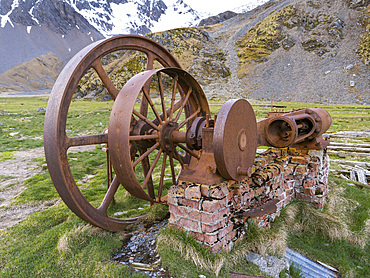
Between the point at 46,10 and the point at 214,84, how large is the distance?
148m

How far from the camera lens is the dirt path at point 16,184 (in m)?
5.34

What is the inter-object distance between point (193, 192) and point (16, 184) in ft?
21.0

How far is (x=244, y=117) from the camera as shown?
12.3ft

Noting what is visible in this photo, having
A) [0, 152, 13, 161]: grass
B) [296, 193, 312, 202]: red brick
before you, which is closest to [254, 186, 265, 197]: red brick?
[296, 193, 312, 202]: red brick

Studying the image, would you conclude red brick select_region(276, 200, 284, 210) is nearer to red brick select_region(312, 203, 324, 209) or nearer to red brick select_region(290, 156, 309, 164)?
red brick select_region(312, 203, 324, 209)

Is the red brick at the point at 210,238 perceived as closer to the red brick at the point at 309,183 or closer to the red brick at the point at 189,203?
the red brick at the point at 189,203

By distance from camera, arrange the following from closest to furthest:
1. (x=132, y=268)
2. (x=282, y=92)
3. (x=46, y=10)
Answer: (x=132, y=268) < (x=282, y=92) < (x=46, y=10)

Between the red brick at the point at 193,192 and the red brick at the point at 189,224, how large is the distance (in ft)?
1.14

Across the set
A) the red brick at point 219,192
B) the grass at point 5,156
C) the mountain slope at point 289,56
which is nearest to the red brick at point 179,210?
the red brick at point 219,192

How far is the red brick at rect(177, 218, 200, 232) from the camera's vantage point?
3.47 meters

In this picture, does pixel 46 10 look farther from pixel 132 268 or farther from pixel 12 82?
pixel 132 268

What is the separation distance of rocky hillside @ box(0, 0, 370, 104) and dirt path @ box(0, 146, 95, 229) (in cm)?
4134

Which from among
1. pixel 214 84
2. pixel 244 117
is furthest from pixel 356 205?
pixel 214 84

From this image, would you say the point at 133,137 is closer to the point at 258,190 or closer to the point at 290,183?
the point at 258,190
